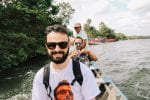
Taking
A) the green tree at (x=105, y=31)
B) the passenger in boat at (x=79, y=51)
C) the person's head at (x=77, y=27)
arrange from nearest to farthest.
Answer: the passenger in boat at (x=79, y=51) < the person's head at (x=77, y=27) < the green tree at (x=105, y=31)

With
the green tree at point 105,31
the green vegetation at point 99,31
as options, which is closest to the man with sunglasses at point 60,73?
the green vegetation at point 99,31

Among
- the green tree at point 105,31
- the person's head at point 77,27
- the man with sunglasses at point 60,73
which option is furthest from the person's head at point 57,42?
the green tree at point 105,31

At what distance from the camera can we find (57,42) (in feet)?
8.83

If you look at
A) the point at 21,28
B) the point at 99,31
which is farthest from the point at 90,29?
the point at 21,28

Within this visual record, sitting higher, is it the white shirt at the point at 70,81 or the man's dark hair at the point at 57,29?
the man's dark hair at the point at 57,29

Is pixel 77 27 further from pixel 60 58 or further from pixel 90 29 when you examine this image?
pixel 90 29

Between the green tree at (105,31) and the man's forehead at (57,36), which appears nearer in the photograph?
the man's forehead at (57,36)

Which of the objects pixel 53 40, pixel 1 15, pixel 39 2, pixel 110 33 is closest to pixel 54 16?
pixel 39 2

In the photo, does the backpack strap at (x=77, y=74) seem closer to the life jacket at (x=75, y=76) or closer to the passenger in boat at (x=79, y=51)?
the life jacket at (x=75, y=76)

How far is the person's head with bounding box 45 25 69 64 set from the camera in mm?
2689

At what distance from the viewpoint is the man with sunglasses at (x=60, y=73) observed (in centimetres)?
270

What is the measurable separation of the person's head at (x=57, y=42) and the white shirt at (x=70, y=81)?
13 cm

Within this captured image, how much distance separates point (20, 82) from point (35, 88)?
47.1 ft

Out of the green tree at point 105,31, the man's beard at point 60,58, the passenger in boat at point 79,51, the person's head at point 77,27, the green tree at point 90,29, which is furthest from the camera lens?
the green tree at point 105,31
